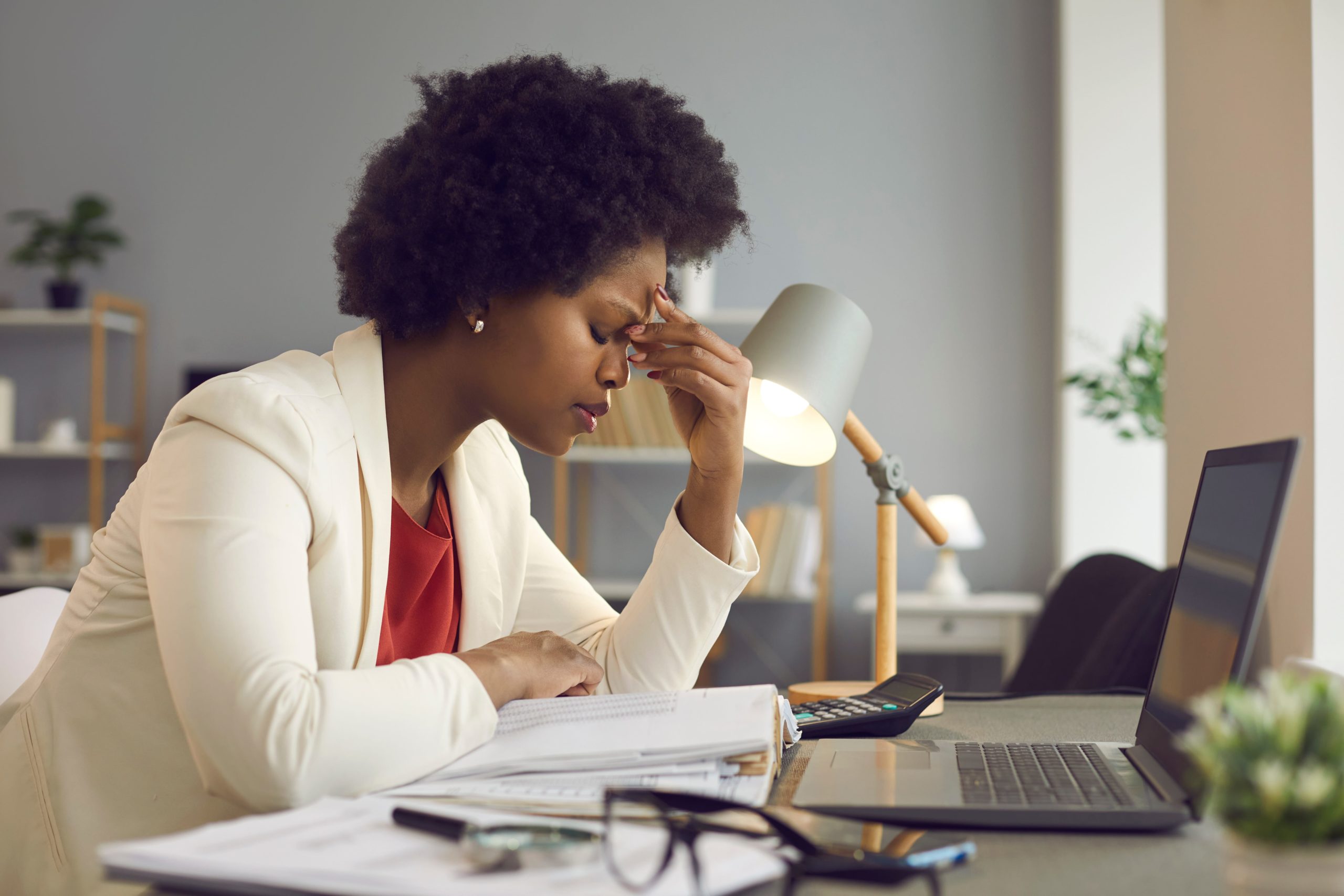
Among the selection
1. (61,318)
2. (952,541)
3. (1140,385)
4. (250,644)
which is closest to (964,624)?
(952,541)

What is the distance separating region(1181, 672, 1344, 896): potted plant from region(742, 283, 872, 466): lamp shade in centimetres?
66

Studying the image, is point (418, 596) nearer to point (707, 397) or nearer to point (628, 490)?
point (707, 397)

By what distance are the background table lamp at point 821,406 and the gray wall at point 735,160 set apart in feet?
7.88

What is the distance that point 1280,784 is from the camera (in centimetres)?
43

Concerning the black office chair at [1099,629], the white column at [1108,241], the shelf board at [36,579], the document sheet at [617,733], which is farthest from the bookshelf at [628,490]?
the document sheet at [617,733]

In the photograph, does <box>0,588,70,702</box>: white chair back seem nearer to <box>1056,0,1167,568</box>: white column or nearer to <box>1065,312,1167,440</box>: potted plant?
<box>1065,312,1167,440</box>: potted plant

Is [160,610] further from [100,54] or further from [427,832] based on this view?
[100,54]

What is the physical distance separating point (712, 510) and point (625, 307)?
0.22m

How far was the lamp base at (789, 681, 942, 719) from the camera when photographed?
3.99 ft

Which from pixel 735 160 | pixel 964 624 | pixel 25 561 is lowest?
pixel 964 624

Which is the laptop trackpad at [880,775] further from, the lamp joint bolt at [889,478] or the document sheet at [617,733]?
the lamp joint bolt at [889,478]

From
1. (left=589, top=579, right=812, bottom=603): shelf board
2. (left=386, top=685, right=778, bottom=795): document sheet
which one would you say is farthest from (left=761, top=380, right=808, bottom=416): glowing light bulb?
(left=589, top=579, right=812, bottom=603): shelf board

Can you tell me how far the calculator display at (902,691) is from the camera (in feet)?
3.46

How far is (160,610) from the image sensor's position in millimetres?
750
